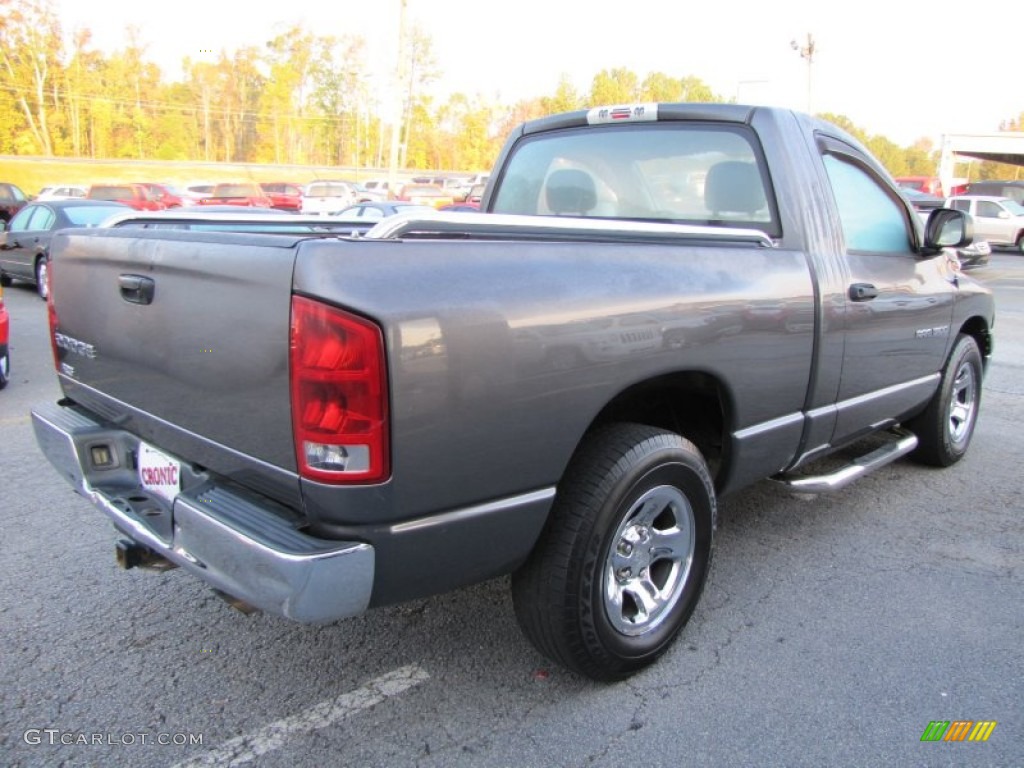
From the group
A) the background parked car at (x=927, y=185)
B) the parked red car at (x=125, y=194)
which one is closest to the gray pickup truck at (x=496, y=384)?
the parked red car at (x=125, y=194)

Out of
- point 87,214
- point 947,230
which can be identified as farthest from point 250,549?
point 87,214

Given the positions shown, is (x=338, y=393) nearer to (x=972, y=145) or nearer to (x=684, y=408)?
(x=684, y=408)

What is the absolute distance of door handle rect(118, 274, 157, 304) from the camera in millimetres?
2365

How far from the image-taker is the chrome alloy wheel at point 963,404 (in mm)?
4836

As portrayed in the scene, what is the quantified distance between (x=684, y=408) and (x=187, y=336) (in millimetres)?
1917

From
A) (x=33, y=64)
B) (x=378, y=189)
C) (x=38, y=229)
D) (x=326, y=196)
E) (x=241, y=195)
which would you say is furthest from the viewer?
(x=33, y=64)

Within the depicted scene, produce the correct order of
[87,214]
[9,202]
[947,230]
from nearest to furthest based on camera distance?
[947,230] → [87,214] → [9,202]

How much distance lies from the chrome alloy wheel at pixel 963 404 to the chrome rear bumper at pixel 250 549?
421 cm

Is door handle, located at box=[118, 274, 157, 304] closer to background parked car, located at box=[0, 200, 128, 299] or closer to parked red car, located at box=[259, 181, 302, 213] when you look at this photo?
background parked car, located at box=[0, 200, 128, 299]

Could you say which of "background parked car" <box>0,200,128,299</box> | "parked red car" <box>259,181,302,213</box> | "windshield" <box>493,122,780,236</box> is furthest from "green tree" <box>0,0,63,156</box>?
Result: "windshield" <box>493,122,780,236</box>

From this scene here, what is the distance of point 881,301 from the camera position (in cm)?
358

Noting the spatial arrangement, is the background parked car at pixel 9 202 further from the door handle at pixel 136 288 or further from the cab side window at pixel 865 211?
the cab side window at pixel 865 211

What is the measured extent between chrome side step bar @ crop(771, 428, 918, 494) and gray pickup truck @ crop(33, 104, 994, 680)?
30mm

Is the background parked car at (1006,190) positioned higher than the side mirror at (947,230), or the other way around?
the background parked car at (1006,190)
